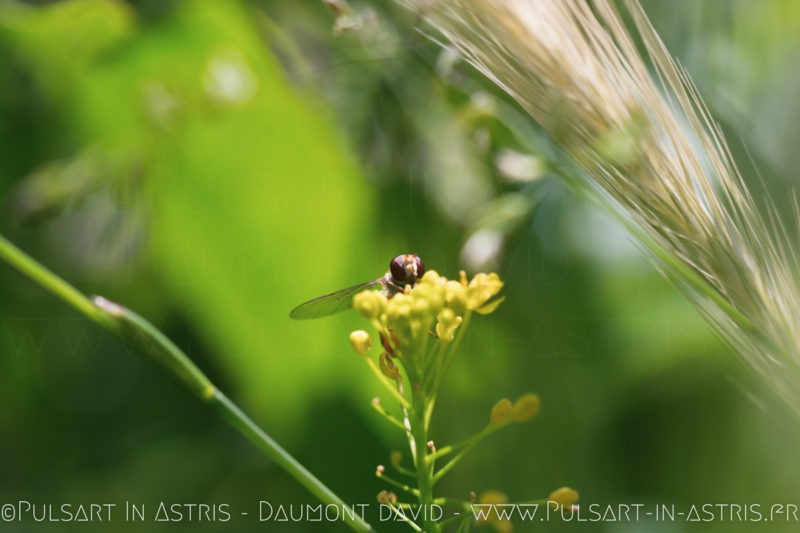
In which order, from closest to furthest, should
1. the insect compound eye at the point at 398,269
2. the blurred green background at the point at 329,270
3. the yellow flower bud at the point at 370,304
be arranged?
the yellow flower bud at the point at 370,304 → the insect compound eye at the point at 398,269 → the blurred green background at the point at 329,270

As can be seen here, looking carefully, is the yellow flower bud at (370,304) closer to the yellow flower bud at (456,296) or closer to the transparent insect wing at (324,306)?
the yellow flower bud at (456,296)

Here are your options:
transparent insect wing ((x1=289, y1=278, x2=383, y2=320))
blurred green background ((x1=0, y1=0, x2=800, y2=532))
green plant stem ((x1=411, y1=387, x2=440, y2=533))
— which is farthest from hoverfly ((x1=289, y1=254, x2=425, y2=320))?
blurred green background ((x1=0, y1=0, x2=800, y2=532))

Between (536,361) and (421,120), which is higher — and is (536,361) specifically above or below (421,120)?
below

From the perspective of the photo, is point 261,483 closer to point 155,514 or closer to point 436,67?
point 155,514

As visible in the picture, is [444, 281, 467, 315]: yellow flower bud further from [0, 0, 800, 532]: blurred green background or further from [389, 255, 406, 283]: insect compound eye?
[0, 0, 800, 532]: blurred green background

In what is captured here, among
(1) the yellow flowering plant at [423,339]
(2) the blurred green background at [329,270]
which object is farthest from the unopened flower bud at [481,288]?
(2) the blurred green background at [329,270]

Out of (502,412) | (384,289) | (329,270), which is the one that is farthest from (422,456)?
(329,270)

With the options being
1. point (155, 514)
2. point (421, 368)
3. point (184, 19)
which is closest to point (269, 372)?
point (155, 514)
